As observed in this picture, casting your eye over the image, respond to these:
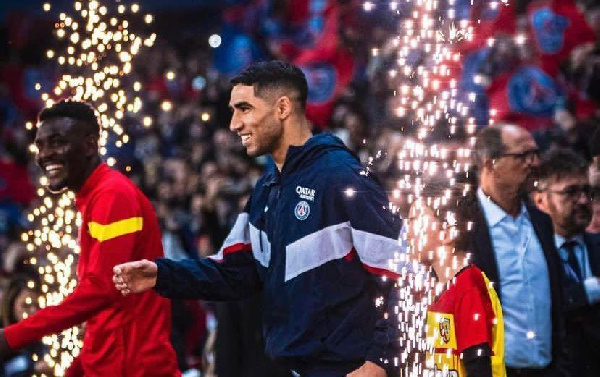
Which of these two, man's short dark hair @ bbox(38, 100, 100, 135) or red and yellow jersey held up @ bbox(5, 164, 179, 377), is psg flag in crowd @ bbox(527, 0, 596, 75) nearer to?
man's short dark hair @ bbox(38, 100, 100, 135)

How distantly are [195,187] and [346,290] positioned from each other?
935 cm

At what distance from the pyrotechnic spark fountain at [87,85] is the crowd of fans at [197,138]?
330 millimetres

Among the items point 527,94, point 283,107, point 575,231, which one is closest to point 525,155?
point 575,231

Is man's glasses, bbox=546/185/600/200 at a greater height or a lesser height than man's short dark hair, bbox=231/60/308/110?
lesser

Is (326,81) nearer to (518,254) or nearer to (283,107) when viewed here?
(518,254)

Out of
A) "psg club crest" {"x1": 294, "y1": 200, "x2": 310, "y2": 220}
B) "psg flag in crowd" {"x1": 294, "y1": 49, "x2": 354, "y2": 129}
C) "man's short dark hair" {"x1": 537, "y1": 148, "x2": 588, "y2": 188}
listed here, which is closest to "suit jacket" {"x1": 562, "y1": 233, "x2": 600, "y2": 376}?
"man's short dark hair" {"x1": 537, "y1": 148, "x2": 588, "y2": 188}

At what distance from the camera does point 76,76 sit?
713 cm

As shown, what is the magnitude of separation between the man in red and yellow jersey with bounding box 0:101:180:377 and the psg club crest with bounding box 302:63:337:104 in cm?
842

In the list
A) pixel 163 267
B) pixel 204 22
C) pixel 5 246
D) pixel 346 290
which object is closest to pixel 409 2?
pixel 346 290

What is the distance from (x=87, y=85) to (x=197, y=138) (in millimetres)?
10077

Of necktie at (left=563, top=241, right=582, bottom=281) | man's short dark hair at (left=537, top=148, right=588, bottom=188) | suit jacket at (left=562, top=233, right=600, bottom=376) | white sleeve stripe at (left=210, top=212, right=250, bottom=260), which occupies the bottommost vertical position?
suit jacket at (left=562, top=233, right=600, bottom=376)

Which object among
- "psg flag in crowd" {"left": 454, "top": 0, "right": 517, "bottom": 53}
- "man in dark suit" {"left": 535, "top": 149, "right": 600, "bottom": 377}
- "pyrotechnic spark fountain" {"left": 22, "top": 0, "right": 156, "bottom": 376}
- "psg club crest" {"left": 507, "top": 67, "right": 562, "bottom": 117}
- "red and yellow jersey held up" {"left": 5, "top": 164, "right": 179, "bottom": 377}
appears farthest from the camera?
"psg club crest" {"left": 507, "top": 67, "right": 562, "bottom": 117}

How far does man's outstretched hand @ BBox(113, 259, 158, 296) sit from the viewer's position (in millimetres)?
5535

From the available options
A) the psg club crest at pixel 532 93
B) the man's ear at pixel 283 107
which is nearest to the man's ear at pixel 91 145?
the man's ear at pixel 283 107
